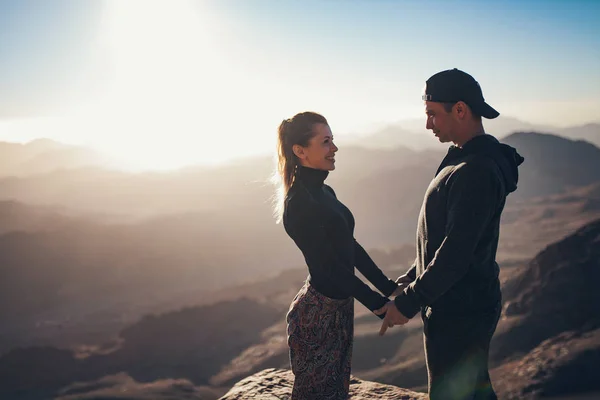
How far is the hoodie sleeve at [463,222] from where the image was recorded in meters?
2.62

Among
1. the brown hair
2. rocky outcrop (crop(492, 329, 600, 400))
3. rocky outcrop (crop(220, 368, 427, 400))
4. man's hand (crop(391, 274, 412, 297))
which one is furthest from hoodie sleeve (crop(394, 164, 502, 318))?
rocky outcrop (crop(492, 329, 600, 400))

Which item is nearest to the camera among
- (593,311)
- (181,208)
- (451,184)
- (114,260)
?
(451,184)

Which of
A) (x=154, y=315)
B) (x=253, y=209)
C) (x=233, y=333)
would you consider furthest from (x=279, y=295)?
(x=253, y=209)

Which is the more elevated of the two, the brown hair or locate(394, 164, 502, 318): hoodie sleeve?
the brown hair

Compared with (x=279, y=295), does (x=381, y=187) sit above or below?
above

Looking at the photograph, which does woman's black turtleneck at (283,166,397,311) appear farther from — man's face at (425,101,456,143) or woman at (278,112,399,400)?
man's face at (425,101,456,143)

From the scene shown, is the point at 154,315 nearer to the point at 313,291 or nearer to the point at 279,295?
the point at 279,295

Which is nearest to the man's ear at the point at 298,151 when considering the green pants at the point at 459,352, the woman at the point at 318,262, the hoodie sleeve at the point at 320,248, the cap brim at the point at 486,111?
the woman at the point at 318,262

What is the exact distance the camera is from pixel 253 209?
167 feet

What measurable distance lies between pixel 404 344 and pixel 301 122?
1627 cm

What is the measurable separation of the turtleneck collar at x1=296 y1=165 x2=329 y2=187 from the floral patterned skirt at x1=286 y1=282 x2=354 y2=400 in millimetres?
766

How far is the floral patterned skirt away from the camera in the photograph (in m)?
3.29

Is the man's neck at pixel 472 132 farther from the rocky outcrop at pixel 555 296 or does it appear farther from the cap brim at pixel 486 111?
the rocky outcrop at pixel 555 296

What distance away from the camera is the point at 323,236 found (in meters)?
3.06
